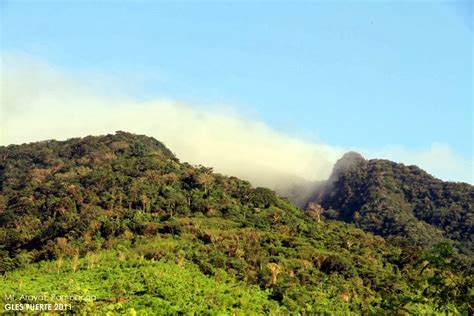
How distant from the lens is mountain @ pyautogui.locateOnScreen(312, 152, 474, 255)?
152000 millimetres

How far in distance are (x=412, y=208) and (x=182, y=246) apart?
119m

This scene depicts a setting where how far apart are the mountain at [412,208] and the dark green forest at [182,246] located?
1214mm

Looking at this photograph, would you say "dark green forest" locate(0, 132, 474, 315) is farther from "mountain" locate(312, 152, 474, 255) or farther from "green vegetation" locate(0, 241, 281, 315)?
"mountain" locate(312, 152, 474, 255)

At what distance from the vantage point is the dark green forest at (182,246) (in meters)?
50.9

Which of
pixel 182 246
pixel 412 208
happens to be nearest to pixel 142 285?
pixel 182 246

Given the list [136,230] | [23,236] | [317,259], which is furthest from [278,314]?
[23,236]

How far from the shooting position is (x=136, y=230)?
8612 centimetres

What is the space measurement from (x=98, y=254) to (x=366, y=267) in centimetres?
3942

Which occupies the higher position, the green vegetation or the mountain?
the mountain

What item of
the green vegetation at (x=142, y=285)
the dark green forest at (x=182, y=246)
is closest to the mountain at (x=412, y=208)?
the dark green forest at (x=182, y=246)

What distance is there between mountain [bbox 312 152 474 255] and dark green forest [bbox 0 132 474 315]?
Answer: 47.8 inches

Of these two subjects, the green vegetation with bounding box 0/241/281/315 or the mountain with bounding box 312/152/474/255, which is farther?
the mountain with bounding box 312/152/474/255

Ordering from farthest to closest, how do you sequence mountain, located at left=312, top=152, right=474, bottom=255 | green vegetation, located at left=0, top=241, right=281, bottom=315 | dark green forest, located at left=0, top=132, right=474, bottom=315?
1. mountain, located at left=312, top=152, right=474, bottom=255
2. dark green forest, located at left=0, top=132, right=474, bottom=315
3. green vegetation, located at left=0, top=241, right=281, bottom=315

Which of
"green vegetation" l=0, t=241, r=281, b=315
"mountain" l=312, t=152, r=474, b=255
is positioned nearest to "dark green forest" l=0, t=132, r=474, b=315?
"green vegetation" l=0, t=241, r=281, b=315
